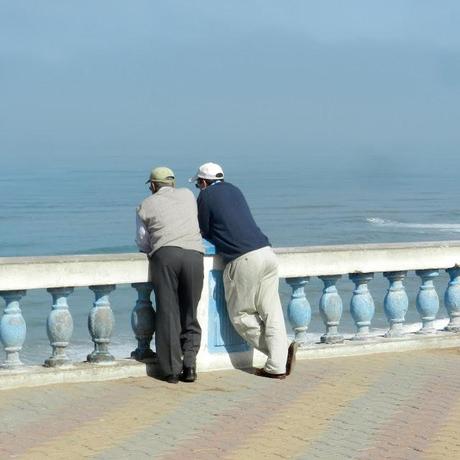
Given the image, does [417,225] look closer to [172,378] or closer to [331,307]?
[331,307]

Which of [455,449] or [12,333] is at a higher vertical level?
[12,333]

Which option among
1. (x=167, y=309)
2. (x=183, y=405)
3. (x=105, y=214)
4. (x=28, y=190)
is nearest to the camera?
(x=183, y=405)

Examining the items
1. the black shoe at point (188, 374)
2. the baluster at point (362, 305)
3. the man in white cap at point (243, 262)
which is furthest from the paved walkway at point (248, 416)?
the baluster at point (362, 305)

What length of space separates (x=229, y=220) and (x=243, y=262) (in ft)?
1.11

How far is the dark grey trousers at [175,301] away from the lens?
986 cm

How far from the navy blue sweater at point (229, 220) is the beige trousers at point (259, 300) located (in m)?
0.07

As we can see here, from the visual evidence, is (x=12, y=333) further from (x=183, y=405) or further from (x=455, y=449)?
(x=455, y=449)

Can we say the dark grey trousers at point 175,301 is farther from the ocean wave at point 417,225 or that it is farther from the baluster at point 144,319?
the ocean wave at point 417,225

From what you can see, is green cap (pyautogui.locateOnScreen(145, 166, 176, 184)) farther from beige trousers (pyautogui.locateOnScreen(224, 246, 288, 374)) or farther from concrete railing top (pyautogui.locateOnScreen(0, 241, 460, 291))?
beige trousers (pyautogui.locateOnScreen(224, 246, 288, 374))

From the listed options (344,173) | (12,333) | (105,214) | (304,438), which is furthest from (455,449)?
(344,173)

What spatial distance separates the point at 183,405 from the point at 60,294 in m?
1.29

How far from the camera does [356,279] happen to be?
11148mm

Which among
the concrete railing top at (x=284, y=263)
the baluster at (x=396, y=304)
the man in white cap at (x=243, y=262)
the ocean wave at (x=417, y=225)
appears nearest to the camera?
the concrete railing top at (x=284, y=263)

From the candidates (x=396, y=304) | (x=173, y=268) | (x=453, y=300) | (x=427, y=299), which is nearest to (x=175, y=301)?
(x=173, y=268)
